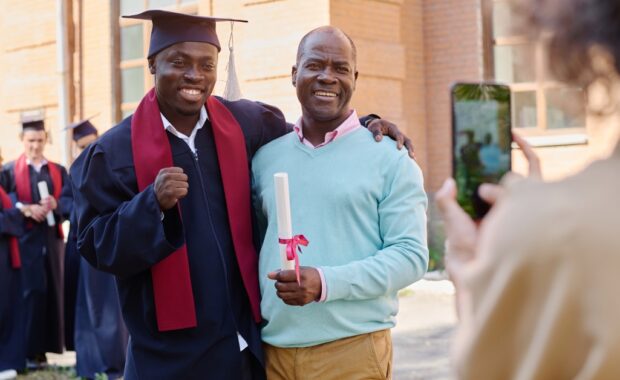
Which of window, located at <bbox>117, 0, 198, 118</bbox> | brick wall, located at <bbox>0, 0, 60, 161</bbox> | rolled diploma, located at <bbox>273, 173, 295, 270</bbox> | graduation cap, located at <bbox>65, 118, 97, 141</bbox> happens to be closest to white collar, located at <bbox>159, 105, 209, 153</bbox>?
rolled diploma, located at <bbox>273, 173, 295, 270</bbox>

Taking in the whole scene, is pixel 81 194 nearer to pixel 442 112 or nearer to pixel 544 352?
pixel 544 352

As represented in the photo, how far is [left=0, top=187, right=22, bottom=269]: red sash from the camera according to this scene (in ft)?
26.8

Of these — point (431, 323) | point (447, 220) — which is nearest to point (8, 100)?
point (431, 323)

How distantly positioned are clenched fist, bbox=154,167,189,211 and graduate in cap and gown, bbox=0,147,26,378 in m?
5.46

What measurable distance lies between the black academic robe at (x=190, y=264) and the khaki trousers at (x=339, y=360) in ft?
0.42

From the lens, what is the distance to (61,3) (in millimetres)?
12516

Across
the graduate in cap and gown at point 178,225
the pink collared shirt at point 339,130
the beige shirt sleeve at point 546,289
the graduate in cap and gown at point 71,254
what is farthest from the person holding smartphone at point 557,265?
the graduate in cap and gown at point 71,254

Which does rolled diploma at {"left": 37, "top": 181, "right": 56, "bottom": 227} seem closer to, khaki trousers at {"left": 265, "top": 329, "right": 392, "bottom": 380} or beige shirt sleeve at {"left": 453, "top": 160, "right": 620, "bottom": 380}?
khaki trousers at {"left": 265, "top": 329, "right": 392, "bottom": 380}

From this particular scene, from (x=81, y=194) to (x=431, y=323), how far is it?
18.6ft

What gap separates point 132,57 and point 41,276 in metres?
4.44

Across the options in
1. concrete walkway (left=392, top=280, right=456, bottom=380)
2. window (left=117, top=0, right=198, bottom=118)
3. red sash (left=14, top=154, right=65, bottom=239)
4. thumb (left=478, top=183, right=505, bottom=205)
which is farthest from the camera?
window (left=117, top=0, right=198, bottom=118)

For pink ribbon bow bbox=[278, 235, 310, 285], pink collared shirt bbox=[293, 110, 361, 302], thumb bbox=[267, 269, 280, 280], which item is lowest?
thumb bbox=[267, 269, 280, 280]

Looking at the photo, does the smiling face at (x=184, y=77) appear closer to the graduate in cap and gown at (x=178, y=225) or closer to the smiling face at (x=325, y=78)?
the graduate in cap and gown at (x=178, y=225)

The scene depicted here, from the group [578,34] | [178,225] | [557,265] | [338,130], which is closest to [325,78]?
[338,130]
